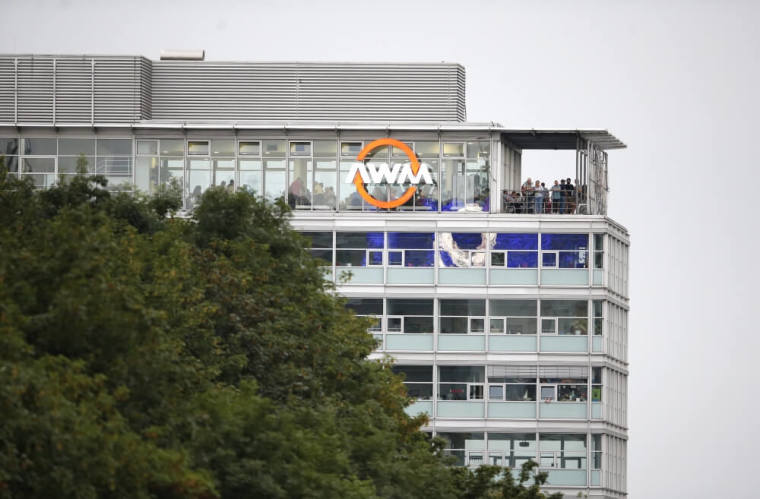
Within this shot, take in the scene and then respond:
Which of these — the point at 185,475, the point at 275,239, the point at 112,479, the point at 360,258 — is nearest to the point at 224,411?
the point at 185,475

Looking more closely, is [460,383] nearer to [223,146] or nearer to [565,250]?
[565,250]

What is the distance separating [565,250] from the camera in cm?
10856

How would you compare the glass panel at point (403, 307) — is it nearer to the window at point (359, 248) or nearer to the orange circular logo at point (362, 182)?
the window at point (359, 248)

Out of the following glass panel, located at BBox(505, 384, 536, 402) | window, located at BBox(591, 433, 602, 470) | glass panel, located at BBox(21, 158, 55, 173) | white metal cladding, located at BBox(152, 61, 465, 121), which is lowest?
window, located at BBox(591, 433, 602, 470)

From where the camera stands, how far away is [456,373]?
108438 millimetres

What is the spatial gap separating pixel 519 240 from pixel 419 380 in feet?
26.9

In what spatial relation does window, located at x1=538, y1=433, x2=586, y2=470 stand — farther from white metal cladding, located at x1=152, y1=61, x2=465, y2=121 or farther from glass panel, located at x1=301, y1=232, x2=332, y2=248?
→ white metal cladding, located at x1=152, y1=61, x2=465, y2=121

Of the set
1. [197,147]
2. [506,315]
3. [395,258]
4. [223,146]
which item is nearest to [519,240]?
[506,315]

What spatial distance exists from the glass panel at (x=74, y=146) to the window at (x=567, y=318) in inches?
923

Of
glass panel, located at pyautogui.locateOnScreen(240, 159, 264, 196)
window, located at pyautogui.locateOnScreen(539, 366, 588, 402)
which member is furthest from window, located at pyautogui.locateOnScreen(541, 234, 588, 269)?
glass panel, located at pyautogui.locateOnScreen(240, 159, 264, 196)

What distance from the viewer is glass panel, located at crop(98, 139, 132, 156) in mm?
110250

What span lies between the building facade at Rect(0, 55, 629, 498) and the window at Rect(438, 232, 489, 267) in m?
0.07

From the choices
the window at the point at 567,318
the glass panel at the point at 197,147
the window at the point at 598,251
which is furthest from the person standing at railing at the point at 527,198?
the glass panel at the point at 197,147

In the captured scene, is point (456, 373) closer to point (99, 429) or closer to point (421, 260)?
point (421, 260)
